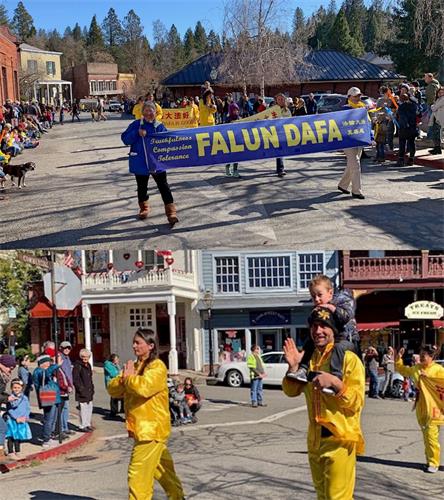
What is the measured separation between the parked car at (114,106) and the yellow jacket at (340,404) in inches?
1947

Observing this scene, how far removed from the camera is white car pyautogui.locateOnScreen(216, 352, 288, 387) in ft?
33.4

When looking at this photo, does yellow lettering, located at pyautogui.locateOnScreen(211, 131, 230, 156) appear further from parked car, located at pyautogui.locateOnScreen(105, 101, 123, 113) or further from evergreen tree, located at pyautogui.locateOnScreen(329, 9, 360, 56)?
parked car, located at pyautogui.locateOnScreen(105, 101, 123, 113)

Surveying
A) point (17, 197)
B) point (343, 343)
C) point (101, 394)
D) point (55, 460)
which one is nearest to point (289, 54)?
point (17, 197)

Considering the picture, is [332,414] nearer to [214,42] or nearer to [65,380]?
[65,380]

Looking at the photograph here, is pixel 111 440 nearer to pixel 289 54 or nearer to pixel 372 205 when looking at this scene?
pixel 372 205

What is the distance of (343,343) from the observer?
17.2 ft

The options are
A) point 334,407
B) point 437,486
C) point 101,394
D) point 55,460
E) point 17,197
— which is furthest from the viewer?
point 17,197

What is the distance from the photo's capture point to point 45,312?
395 inches

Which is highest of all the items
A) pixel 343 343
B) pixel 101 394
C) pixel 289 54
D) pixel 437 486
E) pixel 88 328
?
pixel 289 54

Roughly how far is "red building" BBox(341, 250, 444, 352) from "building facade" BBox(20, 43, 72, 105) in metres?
39.9

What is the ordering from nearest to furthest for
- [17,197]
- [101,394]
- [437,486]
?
1. [437,486]
2. [101,394]
3. [17,197]

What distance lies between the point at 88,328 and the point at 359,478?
3758 millimetres

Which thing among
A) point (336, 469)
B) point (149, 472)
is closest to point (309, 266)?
point (149, 472)

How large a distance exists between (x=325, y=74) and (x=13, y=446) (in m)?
36.4
